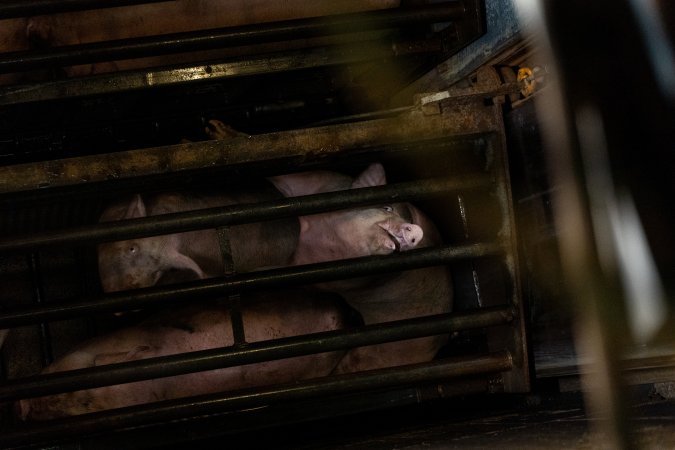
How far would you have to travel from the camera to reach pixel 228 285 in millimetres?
1818

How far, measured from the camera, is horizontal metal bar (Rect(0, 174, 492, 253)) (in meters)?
1.76

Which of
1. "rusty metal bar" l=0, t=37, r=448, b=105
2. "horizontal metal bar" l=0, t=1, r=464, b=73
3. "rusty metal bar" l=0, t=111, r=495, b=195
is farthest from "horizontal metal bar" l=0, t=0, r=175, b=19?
"rusty metal bar" l=0, t=111, r=495, b=195

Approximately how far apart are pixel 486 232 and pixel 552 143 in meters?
1.47

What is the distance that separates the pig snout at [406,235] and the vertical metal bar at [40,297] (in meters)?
1.24

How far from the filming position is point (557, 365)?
2123mm

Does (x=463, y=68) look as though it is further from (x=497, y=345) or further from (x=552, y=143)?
(x=552, y=143)

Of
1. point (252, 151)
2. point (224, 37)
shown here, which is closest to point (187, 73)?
point (224, 37)

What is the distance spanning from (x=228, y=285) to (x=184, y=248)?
1.41 feet

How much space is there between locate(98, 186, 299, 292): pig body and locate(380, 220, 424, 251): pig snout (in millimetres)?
448

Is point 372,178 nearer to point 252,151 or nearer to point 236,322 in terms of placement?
point 252,151

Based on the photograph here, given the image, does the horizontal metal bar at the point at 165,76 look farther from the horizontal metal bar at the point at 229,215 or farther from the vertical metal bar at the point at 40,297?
the vertical metal bar at the point at 40,297

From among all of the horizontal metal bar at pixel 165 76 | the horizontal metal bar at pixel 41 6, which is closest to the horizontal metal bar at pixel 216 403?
the horizontal metal bar at pixel 165 76

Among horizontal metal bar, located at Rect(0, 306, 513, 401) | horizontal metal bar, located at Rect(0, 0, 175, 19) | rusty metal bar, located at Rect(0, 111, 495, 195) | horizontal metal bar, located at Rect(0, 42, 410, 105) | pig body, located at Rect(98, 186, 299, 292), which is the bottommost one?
horizontal metal bar, located at Rect(0, 306, 513, 401)

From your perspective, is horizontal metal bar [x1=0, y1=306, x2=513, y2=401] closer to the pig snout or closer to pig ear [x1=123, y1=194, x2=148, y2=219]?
the pig snout
